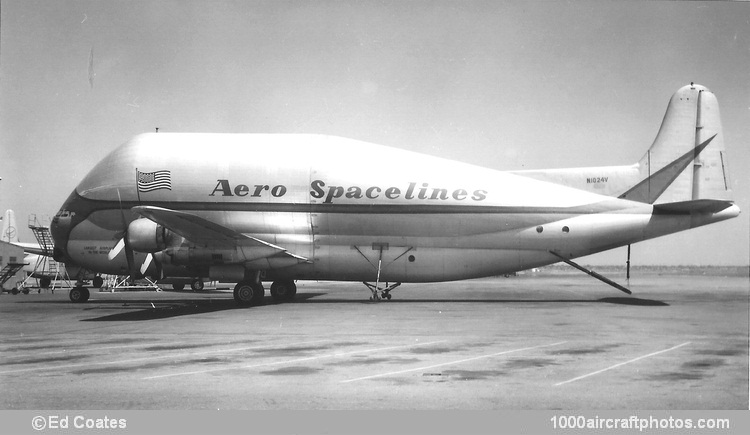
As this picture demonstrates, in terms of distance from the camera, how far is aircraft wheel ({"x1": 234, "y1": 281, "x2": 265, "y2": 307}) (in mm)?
20953

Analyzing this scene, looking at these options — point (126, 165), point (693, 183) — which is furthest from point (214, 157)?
point (693, 183)

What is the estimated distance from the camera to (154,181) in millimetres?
22156

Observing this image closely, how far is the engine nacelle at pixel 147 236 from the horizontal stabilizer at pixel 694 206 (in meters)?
17.6

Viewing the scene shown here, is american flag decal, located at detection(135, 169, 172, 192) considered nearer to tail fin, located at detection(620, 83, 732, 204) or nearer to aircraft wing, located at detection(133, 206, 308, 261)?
aircraft wing, located at detection(133, 206, 308, 261)

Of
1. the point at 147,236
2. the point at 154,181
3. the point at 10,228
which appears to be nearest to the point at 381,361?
the point at 147,236

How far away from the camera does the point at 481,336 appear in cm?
1284

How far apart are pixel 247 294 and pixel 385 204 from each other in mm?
6028

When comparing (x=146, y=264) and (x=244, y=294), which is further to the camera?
(x=146, y=264)

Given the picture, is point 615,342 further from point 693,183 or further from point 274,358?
point 693,183

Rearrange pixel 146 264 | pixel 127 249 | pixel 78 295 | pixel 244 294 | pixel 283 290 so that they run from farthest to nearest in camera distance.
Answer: pixel 78 295 < pixel 283 290 < pixel 146 264 < pixel 244 294 < pixel 127 249

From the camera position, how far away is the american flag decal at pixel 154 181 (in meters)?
22.1

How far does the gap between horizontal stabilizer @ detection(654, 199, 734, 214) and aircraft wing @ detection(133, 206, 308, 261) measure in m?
13.1

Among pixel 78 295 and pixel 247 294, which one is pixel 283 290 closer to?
pixel 247 294

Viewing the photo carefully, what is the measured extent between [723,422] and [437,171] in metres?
15.3
